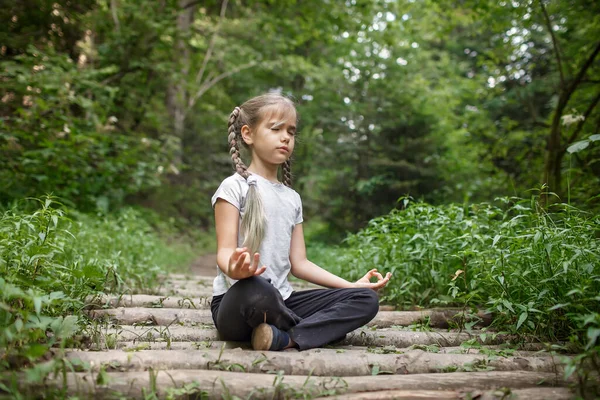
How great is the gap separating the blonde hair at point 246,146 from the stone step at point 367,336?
61cm

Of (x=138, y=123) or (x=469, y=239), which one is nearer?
(x=469, y=239)

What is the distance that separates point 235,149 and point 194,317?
3.81ft

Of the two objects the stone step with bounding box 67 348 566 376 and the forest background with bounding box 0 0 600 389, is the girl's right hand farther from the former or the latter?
the forest background with bounding box 0 0 600 389

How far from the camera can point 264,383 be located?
72.9 inches

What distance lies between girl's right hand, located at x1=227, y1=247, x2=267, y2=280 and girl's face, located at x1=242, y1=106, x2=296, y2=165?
32.6 inches

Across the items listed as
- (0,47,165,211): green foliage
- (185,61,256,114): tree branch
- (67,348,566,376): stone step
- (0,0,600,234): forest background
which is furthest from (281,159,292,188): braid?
(185,61,256,114): tree branch

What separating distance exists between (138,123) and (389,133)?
5.35 meters

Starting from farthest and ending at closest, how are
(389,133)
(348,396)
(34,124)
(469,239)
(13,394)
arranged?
(389,133) → (34,124) → (469,239) → (348,396) → (13,394)

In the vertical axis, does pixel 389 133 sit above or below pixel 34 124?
above

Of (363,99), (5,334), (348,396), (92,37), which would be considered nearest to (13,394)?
(5,334)

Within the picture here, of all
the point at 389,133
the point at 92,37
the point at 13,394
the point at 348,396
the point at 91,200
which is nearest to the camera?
the point at 13,394

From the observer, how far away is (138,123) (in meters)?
9.99

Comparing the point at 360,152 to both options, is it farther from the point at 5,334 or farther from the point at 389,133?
the point at 5,334

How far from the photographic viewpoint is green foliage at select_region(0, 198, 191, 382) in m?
1.82
